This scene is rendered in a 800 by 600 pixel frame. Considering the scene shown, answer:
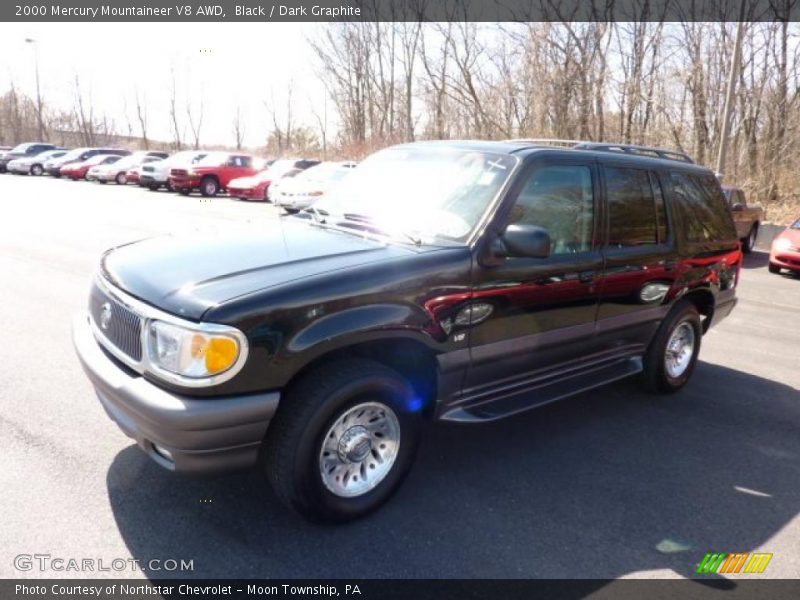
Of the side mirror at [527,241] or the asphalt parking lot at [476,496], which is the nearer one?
the asphalt parking lot at [476,496]

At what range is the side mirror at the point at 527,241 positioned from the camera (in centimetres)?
336

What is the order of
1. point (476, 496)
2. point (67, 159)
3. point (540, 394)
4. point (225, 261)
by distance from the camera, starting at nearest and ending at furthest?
point (225, 261) → point (476, 496) → point (540, 394) → point (67, 159)

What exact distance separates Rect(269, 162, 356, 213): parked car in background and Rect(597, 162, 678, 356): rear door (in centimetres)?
1426

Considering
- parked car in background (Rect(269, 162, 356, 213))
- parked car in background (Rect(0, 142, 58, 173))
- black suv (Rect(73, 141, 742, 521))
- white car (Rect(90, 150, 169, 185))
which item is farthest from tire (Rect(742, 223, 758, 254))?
parked car in background (Rect(0, 142, 58, 173))

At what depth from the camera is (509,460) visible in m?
3.94

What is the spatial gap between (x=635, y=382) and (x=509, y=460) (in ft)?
7.09

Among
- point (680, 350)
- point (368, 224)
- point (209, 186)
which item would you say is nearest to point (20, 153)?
point (209, 186)

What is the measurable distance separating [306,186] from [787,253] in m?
12.8

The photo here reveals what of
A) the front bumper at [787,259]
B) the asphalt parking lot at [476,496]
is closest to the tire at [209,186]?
the asphalt parking lot at [476,496]

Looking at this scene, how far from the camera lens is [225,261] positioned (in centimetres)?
321

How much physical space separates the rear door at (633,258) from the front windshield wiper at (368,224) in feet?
5.02

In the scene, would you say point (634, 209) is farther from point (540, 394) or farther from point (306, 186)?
point (306, 186)

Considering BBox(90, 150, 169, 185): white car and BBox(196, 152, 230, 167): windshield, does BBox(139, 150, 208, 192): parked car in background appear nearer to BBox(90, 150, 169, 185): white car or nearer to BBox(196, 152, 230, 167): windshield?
BBox(196, 152, 230, 167): windshield
